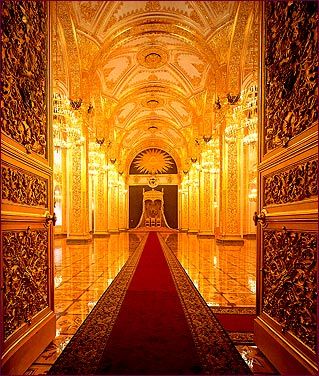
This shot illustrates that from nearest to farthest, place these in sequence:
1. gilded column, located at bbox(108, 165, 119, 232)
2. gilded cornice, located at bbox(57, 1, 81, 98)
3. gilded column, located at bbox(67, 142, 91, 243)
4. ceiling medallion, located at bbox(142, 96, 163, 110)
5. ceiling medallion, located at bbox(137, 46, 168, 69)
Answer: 1. gilded cornice, located at bbox(57, 1, 81, 98)
2. gilded column, located at bbox(67, 142, 91, 243)
3. ceiling medallion, located at bbox(137, 46, 168, 69)
4. ceiling medallion, located at bbox(142, 96, 163, 110)
5. gilded column, located at bbox(108, 165, 119, 232)

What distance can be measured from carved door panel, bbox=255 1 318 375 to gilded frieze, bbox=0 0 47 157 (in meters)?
1.83

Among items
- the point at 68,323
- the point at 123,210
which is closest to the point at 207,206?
the point at 123,210

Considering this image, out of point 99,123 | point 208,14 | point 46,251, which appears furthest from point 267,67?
point 99,123

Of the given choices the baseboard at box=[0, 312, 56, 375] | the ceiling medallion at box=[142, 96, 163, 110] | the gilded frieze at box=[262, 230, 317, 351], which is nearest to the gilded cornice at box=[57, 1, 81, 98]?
the ceiling medallion at box=[142, 96, 163, 110]

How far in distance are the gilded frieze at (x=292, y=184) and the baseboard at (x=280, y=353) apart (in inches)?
36.2

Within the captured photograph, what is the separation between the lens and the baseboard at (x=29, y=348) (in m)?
1.75

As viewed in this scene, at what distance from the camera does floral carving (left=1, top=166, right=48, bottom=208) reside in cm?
182

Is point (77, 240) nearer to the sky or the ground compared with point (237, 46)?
nearer to the ground

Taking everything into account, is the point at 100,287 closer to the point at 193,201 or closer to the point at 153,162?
the point at 193,201

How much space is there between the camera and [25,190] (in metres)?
2.09

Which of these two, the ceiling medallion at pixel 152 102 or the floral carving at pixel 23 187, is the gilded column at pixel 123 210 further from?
the floral carving at pixel 23 187

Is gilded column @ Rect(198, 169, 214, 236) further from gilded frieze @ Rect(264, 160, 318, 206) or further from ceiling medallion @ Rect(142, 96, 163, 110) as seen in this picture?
gilded frieze @ Rect(264, 160, 318, 206)

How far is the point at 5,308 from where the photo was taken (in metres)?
1.77

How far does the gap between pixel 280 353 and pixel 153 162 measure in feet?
76.4
